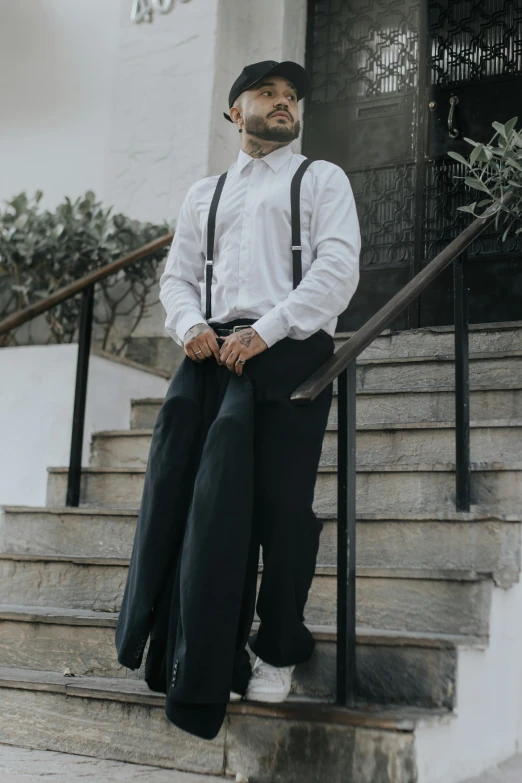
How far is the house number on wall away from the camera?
4.92m

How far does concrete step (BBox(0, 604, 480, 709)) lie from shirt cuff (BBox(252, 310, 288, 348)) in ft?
2.42

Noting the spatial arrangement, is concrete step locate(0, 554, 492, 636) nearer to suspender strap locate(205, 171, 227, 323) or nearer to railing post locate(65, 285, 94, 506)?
railing post locate(65, 285, 94, 506)

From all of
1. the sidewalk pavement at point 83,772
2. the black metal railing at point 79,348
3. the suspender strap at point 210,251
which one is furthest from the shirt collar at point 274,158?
the sidewalk pavement at point 83,772

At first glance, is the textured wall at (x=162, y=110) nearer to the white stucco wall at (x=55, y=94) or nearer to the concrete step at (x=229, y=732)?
the white stucco wall at (x=55, y=94)

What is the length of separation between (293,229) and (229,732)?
1.17m

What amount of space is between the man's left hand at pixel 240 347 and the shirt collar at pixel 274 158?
46 cm

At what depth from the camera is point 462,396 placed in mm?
2650

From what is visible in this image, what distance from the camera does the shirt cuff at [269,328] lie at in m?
2.09

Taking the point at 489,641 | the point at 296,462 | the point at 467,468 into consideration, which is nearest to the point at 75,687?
the point at 296,462

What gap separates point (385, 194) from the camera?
464 cm

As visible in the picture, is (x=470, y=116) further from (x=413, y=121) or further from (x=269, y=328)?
(x=269, y=328)

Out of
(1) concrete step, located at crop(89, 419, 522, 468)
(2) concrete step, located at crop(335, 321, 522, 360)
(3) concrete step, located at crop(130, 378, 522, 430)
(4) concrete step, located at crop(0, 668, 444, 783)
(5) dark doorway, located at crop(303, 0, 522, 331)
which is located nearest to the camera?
(4) concrete step, located at crop(0, 668, 444, 783)

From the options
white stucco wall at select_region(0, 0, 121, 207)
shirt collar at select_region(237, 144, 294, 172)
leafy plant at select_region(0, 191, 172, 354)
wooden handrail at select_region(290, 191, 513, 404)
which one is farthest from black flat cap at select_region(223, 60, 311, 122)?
white stucco wall at select_region(0, 0, 121, 207)

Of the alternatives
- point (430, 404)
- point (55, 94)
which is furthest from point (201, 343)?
point (55, 94)
